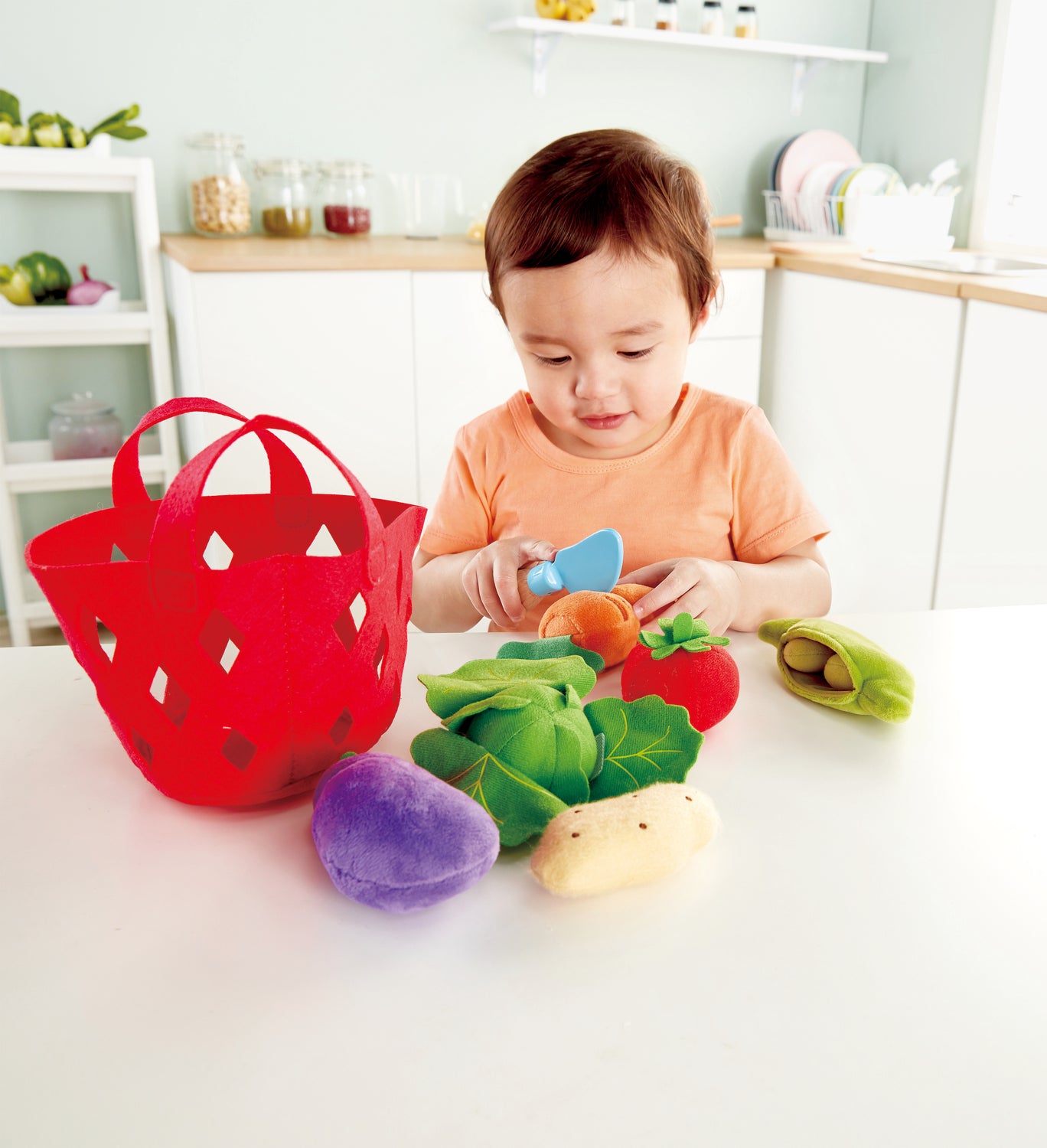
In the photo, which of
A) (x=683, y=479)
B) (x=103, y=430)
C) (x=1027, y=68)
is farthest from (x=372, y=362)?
(x=1027, y=68)

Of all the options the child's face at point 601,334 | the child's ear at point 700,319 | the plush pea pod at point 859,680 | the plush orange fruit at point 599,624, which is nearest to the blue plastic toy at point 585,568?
the plush orange fruit at point 599,624

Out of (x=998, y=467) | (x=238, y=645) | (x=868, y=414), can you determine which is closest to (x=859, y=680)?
(x=238, y=645)

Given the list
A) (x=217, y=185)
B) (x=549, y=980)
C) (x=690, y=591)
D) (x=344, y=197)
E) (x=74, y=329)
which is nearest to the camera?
(x=549, y=980)

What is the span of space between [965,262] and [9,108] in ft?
6.94

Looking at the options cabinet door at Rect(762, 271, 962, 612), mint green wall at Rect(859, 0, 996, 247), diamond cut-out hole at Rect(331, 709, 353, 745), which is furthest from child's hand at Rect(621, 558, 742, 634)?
mint green wall at Rect(859, 0, 996, 247)

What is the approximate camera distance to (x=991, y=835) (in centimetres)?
48

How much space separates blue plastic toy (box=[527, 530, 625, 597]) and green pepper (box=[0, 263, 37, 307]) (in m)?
1.85

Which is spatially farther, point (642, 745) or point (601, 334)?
point (601, 334)

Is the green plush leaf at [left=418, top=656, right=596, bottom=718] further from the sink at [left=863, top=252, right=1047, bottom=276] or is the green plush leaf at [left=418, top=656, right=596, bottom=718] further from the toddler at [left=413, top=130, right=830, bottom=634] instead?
the sink at [left=863, top=252, right=1047, bottom=276]

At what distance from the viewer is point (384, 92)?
244 cm

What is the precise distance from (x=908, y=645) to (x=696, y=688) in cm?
23

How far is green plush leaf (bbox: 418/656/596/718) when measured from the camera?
0.49 metres

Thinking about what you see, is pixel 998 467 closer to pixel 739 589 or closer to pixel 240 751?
pixel 739 589

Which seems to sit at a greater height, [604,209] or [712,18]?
[712,18]
